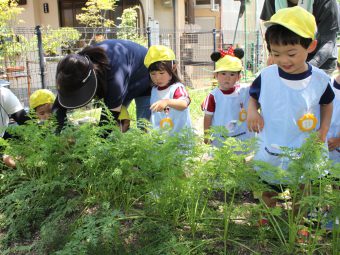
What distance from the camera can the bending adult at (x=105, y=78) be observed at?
8.48ft

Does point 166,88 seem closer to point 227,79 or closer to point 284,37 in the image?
point 227,79

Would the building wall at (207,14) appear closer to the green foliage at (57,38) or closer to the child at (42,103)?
the green foliage at (57,38)

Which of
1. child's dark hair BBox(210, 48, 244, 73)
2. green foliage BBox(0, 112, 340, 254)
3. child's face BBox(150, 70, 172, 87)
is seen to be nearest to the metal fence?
child's face BBox(150, 70, 172, 87)

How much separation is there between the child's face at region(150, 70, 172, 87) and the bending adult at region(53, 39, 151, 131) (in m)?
0.20

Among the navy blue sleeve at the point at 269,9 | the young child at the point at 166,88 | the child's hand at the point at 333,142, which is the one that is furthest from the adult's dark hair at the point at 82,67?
the child's hand at the point at 333,142

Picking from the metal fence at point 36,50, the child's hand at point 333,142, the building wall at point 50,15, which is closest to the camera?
the child's hand at point 333,142

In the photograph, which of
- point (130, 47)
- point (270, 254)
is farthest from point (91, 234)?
point (130, 47)

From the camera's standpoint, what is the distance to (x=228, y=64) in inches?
124

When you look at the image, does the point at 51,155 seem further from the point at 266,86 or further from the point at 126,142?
the point at 266,86

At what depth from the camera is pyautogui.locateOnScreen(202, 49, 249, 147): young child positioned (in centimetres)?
314

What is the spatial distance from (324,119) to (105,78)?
4.94 ft

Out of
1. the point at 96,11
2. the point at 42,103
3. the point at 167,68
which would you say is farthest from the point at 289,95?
the point at 96,11

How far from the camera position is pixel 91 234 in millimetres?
1896

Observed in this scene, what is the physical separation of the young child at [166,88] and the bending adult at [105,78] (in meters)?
0.18
